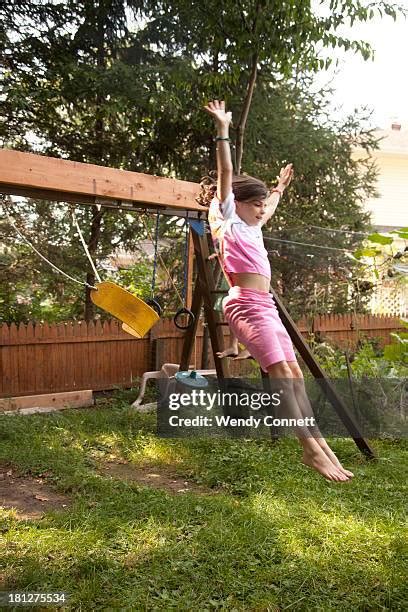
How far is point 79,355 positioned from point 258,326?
16.0 feet

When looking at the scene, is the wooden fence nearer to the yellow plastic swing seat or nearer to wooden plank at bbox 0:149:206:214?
wooden plank at bbox 0:149:206:214

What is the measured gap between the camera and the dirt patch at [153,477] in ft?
12.9

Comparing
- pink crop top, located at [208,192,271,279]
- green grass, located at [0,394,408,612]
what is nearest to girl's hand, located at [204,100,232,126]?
pink crop top, located at [208,192,271,279]

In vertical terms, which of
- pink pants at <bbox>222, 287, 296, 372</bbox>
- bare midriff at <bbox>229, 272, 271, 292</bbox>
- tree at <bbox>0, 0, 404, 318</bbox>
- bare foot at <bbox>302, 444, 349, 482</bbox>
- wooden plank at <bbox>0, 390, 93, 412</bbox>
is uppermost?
tree at <bbox>0, 0, 404, 318</bbox>

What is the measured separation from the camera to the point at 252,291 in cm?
227

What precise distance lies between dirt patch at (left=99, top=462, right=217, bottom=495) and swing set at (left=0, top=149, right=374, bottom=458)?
0.70 metres

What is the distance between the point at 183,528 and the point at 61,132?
217 inches

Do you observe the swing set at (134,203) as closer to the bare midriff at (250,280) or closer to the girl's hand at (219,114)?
the bare midriff at (250,280)

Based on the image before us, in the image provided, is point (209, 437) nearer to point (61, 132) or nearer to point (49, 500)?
point (49, 500)

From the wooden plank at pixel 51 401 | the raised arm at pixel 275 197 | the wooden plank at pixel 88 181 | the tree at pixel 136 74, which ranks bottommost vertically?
the wooden plank at pixel 51 401

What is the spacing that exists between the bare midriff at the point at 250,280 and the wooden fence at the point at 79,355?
400 centimetres

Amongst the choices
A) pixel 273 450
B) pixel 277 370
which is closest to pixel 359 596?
pixel 277 370

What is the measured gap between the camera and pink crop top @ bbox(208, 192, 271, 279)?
7.62 feet

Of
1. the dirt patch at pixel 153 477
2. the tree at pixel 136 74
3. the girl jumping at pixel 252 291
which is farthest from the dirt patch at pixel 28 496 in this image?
the tree at pixel 136 74
